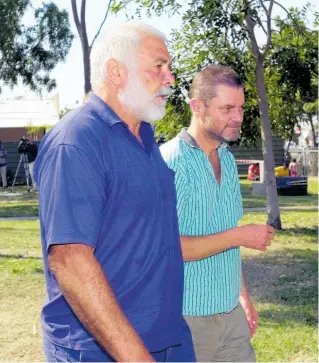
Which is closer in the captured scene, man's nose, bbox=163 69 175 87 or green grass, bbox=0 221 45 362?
man's nose, bbox=163 69 175 87

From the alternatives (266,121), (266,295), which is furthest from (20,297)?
(266,121)

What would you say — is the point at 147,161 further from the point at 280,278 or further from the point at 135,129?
the point at 280,278

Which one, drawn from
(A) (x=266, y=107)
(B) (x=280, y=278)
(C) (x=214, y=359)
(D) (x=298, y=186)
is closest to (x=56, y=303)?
(C) (x=214, y=359)

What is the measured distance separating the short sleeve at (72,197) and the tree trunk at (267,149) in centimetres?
1232

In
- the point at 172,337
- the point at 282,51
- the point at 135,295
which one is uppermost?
the point at 282,51

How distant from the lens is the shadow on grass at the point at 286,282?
780 cm

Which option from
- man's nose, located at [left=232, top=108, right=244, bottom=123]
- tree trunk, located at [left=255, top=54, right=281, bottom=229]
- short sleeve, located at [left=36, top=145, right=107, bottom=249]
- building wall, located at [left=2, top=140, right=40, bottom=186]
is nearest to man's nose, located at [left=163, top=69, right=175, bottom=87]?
short sleeve, located at [left=36, top=145, right=107, bottom=249]

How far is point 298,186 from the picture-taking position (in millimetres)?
24438

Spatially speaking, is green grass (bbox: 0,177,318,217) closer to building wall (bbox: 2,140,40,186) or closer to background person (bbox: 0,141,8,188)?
background person (bbox: 0,141,8,188)

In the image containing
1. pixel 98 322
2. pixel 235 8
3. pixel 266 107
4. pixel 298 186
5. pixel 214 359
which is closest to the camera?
pixel 98 322

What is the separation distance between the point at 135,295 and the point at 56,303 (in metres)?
0.24

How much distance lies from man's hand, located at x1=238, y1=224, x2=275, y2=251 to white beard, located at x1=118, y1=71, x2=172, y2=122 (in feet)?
2.95

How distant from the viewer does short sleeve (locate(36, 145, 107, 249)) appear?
7.47 ft

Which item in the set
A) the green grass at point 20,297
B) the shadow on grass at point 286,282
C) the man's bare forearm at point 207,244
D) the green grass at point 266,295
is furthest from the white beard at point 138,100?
the shadow on grass at point 286,282
